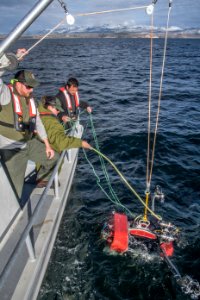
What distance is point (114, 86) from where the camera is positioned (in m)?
25.8

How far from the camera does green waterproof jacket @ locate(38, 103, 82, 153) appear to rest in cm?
609

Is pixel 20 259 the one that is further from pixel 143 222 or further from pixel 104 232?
pixel 143 222

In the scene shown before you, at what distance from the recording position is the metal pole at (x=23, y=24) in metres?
3.48

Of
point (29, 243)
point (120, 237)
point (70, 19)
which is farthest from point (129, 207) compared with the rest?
point (70, 19)

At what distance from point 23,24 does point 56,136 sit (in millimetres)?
3152

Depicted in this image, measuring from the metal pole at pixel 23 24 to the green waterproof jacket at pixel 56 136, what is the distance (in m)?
2.81

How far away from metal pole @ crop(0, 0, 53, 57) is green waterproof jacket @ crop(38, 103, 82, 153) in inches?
111

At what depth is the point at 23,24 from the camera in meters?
3.56

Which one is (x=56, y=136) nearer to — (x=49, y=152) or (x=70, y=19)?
(x=49, y=152)

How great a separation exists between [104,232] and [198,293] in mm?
2151

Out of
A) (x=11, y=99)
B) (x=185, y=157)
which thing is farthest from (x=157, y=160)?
(x=11, y=99)

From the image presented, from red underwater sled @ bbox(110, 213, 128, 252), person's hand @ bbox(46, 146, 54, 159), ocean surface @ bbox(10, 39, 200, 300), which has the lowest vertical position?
ocean surface @ bbox(10, 39, 200, 300)

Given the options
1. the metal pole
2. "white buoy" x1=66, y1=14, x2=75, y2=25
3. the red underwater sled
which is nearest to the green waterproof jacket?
the red underwater sled

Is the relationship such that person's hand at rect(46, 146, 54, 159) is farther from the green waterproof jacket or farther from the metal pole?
the metal pole
